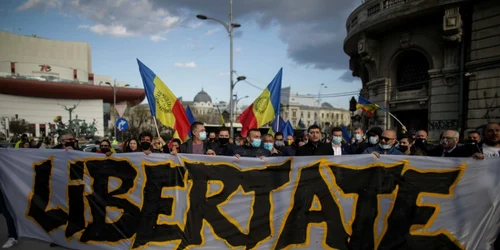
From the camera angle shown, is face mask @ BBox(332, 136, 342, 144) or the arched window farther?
the arched window

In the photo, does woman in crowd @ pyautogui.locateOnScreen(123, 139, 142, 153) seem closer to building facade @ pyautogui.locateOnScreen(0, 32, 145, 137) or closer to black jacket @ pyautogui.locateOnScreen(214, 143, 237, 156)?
black jacket @ pyautogui.locateOnScreen(214, 143, 237, 156)

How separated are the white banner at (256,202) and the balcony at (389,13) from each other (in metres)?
12.2

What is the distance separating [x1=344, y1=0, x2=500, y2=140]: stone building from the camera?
1194cm

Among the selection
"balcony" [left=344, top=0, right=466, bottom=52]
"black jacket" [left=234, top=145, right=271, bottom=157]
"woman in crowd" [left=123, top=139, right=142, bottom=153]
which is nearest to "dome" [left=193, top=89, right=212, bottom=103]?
"balcony" [left=344, top=0, right=466, bottom=52]

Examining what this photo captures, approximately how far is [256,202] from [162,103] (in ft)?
8.82

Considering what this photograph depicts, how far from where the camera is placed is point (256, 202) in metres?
3.79

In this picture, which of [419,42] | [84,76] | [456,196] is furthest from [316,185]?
[84,76]

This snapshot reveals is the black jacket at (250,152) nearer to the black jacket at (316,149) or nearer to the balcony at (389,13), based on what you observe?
the black jacket at (316,149)

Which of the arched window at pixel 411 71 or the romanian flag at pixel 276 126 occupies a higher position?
the arched window at pixel 411 71

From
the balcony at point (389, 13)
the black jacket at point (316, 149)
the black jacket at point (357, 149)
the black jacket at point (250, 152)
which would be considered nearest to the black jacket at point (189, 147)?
the black jacket at point (250, 152)

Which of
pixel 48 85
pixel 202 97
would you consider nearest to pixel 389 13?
pixel 48 85

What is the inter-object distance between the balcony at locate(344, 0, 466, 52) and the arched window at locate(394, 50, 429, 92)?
173 centimetres

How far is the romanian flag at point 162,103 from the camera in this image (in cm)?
539

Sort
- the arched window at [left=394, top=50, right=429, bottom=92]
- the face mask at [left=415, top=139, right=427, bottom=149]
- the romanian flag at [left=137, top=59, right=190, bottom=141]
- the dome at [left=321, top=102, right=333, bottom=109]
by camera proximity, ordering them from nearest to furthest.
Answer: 1. the romanian flag at [left=137, top=59, right=190, bottom=141]
2. the face mask at [left=415, top=139, right=427, bottom=149]
3. the arched window at [left=394, top=50, right=429, bottom=92]
4. the dome at [left=321, top=102, right=333, bottom=109]
